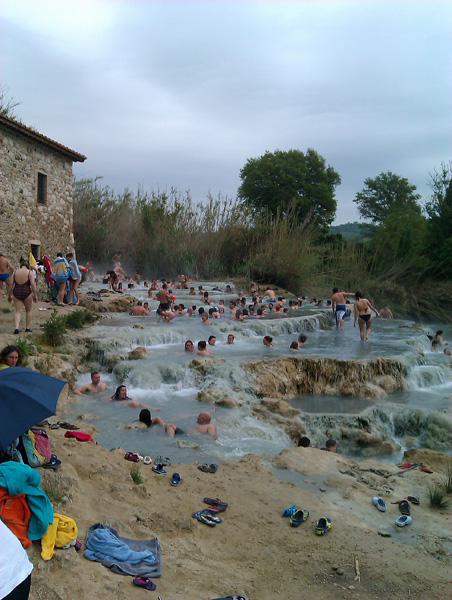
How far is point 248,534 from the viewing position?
4.42 meters

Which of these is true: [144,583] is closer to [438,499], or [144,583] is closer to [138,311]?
[438,499]

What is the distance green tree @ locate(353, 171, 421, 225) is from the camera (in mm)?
41781

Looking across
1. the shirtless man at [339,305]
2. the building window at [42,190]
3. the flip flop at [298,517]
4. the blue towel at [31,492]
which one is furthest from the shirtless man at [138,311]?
the blue towel at [31,492]

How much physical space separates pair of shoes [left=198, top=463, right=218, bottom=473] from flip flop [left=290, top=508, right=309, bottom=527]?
4.31ft

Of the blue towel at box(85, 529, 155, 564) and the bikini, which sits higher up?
the bikini

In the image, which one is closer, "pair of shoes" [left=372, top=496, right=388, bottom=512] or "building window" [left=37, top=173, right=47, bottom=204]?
"pair of shoes" [left=372, top=496, right=388, bottom=512]

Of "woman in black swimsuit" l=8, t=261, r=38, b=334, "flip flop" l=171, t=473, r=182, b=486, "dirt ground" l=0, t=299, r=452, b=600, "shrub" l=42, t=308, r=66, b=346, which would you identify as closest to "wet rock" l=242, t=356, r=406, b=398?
"shrub" l=42, t=308, r=66, b=346

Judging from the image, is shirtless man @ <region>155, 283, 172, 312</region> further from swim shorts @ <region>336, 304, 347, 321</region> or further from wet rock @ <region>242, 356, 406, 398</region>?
swim shorts @ <region>336, 304, 347, 321</region>

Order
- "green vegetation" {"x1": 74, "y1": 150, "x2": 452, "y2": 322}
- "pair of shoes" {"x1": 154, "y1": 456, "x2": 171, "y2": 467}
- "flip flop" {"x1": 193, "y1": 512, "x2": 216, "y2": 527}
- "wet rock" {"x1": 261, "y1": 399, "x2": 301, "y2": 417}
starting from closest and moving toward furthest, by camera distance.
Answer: "flip flop" {"x1": 193, "y1": 512, "x2": 216, "y2": 527} → "pair of shoes" {"x1": 154, "y1": 456, "x2": 171, "y2": 467} → "wet rock" {"x1": 261, "y1": 399, "x2": 301, "y2": 417} → "green vegetation" {"x1": 74, "y1": 150, "x2": 452, "y2": 322}

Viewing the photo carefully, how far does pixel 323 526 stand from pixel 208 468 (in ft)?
5.51

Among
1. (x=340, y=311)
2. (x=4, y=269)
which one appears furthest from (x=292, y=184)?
(x=4, y=269)

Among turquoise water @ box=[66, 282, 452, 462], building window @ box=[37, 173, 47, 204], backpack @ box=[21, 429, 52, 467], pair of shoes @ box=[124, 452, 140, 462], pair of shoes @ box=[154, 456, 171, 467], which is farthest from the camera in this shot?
building window @ box=[37, 173, 47, 204]

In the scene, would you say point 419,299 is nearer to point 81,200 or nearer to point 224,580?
point 81,200

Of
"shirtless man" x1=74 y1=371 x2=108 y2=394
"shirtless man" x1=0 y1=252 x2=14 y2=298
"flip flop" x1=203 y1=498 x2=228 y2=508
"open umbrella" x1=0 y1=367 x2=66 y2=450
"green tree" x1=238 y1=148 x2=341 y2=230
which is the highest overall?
"green tree" x1=238 y1=148 x2=341 y2=230
